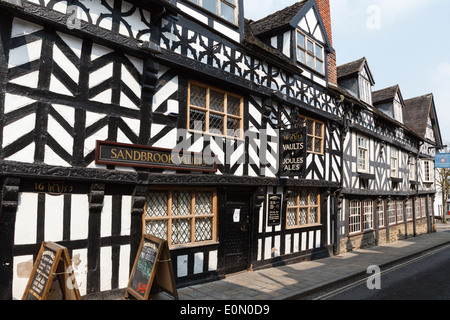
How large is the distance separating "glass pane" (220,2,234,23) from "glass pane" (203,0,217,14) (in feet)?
0.86

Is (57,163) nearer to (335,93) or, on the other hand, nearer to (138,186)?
(138,186)

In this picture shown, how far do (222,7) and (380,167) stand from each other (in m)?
12.6

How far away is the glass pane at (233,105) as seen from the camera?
328 inches

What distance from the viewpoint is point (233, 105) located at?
8.47 metres

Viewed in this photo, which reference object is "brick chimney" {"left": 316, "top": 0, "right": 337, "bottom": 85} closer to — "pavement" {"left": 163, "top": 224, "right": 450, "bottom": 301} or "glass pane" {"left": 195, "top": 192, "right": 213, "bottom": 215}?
"pavement" {"left": 163, "top": 224, "right": 450, "bottom": 301}

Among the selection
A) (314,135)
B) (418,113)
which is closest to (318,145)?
(314,135)

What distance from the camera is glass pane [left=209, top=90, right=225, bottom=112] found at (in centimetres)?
787

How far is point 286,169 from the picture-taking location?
934cm

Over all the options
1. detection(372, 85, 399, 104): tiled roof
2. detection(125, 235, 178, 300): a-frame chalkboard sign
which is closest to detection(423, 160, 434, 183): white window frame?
detection(372, 85, 399, 104): tiled roof

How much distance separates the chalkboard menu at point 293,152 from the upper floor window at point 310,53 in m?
3.28

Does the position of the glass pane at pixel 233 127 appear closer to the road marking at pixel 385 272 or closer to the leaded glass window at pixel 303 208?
the leaded glass window at pixel 303 208

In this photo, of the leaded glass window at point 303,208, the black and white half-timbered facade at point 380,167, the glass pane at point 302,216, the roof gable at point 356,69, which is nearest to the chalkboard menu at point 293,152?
the leaded glass window at point 303,208

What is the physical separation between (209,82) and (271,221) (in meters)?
4.52

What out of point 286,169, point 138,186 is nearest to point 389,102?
point 286,169
